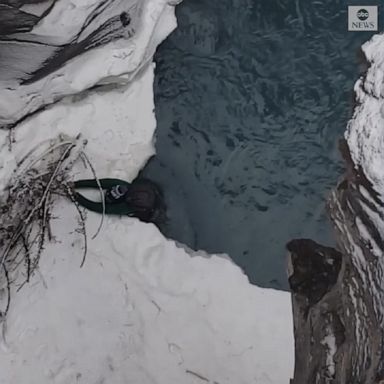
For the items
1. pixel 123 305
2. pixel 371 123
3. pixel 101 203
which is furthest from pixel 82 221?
pixel 371 123

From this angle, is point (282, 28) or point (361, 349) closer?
point (361, 349)

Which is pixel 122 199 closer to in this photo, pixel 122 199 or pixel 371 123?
pixel 122 199

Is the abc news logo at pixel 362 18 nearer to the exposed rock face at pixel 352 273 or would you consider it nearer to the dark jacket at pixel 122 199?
the exposed rock face at pixel 352 273

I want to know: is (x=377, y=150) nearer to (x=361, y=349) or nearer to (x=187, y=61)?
(x=361, y=349)

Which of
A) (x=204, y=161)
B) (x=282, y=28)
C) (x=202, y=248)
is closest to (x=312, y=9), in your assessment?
(x=282, y=28)

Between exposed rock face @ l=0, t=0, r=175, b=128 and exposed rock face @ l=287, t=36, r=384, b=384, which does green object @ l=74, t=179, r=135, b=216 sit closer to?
exposed rock face @ l=0, t=0, r=175, b=128

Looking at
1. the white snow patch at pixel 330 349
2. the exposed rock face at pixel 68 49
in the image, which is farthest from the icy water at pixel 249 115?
the white snow patch at pixel 330 349
